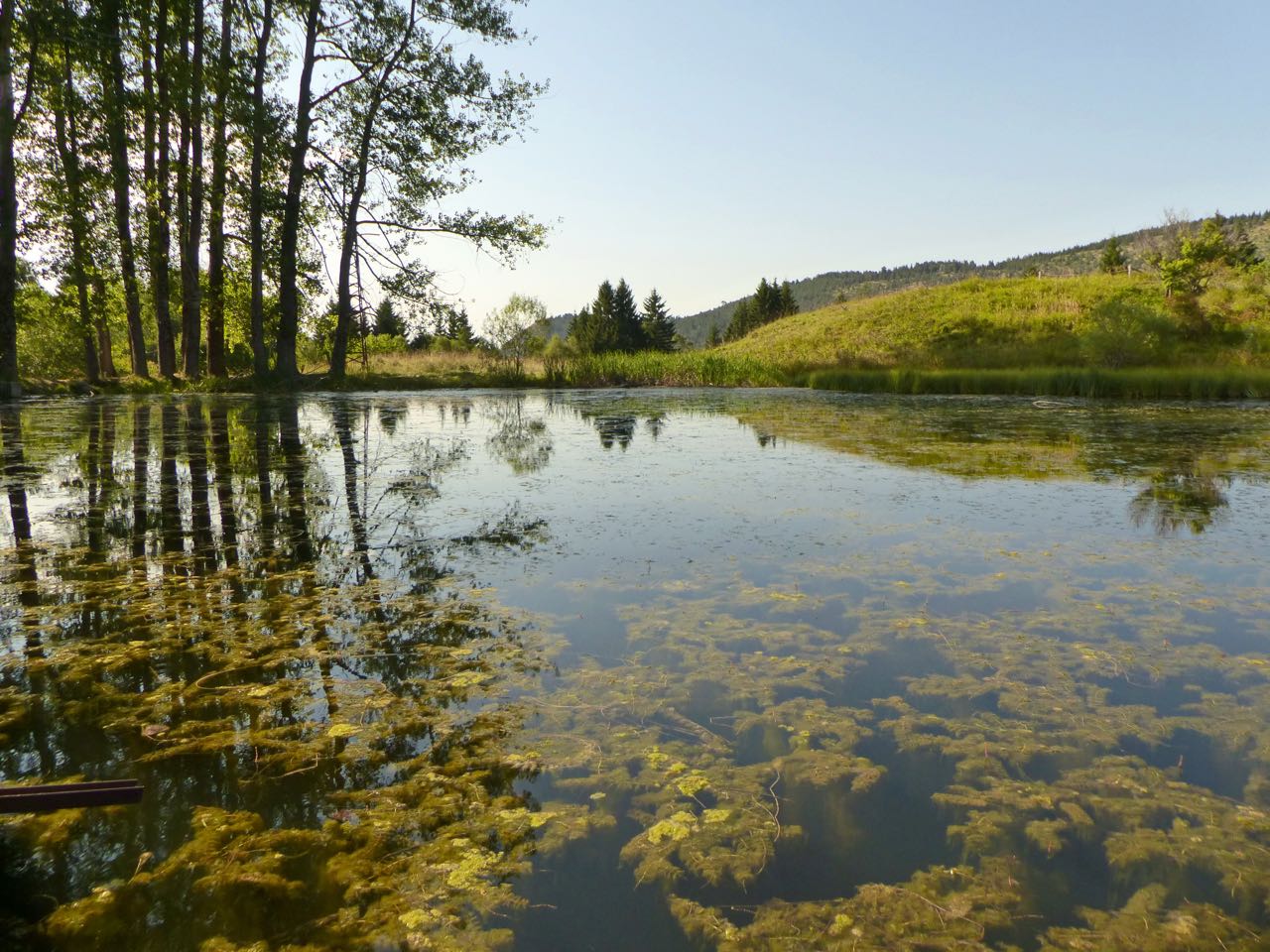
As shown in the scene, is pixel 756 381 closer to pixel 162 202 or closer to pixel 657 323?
pixel 162 202

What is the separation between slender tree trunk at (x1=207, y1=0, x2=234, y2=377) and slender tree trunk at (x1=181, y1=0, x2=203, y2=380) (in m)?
0.27

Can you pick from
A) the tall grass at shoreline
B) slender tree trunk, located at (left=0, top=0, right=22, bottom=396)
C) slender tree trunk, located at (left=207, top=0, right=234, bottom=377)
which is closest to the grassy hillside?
the tall grass at shoreline

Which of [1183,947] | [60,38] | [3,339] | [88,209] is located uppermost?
[60,38]

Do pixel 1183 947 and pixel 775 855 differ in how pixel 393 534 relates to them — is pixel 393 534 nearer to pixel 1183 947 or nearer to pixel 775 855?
pixel 775 855

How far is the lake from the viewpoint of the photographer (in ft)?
4.56

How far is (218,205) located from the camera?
1584 centimetres

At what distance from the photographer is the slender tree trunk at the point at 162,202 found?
591 inches

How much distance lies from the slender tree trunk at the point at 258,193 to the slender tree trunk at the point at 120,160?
2.20 metres

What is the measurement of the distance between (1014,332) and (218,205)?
29335 mm

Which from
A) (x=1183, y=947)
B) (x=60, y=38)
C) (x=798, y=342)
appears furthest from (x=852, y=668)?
(x=798, y=342)

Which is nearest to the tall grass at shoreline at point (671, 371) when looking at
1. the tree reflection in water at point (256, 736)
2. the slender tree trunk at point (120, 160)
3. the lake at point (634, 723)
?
the slender tree trunk at point (120, 160)

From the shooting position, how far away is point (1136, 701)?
2230 mm

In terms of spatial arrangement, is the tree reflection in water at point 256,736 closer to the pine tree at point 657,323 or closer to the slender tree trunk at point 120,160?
the slender tree trunk at point 120,160

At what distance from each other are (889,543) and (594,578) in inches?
69.7
